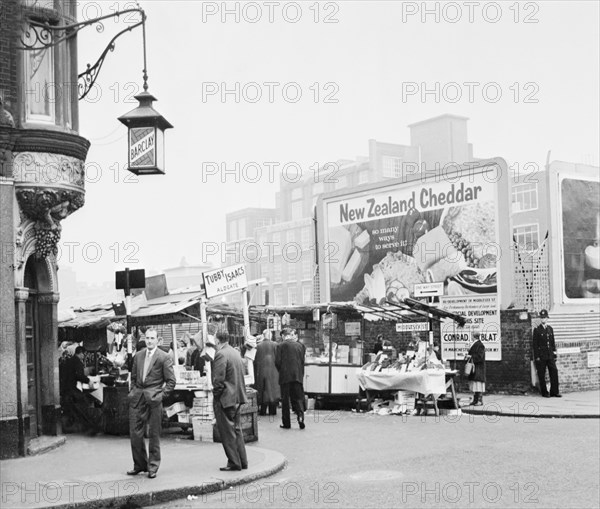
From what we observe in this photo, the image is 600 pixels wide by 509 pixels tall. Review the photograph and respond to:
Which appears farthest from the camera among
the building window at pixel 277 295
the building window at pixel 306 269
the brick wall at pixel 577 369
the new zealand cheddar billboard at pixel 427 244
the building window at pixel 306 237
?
the building window at pixel 306 237

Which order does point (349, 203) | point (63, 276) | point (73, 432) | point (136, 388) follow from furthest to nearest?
point (63, 276) < point (349, 203) < point (73, 432) < point (136, 388)

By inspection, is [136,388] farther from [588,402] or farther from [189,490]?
[588,402]

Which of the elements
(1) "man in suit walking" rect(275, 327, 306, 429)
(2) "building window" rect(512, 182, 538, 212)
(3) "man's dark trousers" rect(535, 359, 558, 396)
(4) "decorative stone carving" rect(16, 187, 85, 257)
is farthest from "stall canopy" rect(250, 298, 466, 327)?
(2) "building window" rect(512, 182, 538, 212)

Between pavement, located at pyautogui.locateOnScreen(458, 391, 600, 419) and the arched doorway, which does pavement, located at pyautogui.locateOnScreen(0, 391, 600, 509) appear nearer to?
the arched doorway

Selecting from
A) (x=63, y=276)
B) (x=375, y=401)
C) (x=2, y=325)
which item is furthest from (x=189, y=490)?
(x=63, y=276)

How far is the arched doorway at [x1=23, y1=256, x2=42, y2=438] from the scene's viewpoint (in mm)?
14555

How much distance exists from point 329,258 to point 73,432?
16.6 metres

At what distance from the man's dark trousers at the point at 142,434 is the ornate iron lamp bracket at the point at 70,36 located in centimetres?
491

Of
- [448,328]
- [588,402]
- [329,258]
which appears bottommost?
[588,402]

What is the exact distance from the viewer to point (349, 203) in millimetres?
31594

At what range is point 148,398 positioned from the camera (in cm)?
1174

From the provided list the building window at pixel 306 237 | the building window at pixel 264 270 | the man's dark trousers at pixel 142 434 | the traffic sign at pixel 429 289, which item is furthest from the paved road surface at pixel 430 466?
the building window at pixel 306 237

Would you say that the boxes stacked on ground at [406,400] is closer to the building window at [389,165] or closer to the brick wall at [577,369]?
the brick wall at [577,369]

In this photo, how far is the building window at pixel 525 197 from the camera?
61.2 m
